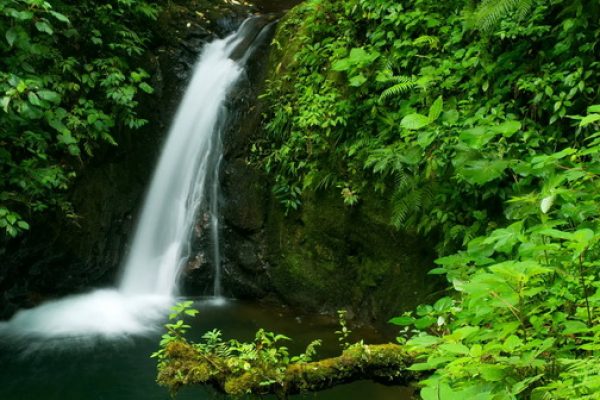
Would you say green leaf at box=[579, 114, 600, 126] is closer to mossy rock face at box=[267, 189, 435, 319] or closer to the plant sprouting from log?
the plant sprouting from log

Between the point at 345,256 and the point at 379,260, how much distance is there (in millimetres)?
487

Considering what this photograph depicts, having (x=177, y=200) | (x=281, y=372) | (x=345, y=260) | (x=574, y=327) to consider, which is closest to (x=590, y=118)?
(x=574, y=327)

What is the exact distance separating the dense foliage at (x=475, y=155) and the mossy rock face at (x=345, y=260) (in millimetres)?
246

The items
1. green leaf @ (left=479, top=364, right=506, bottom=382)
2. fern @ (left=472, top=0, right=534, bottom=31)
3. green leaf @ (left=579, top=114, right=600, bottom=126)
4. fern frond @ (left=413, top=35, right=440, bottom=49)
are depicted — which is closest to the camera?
green leaf @ (left=479, top=364, right=506, bottom=382)

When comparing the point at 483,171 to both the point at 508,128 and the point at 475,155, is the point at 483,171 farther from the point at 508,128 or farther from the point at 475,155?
the point at 508,128

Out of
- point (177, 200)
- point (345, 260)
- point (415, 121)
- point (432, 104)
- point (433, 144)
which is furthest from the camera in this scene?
point (177, 200)

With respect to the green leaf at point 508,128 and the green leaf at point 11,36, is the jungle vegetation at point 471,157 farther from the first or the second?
the green leaf at point 11,36

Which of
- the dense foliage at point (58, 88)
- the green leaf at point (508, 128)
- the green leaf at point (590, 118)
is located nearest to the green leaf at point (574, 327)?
the green leaf at point (590, 118)

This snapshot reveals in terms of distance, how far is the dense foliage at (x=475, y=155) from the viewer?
1.82m

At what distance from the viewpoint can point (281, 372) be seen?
2906 millimetres

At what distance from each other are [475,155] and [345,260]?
7.34 feet

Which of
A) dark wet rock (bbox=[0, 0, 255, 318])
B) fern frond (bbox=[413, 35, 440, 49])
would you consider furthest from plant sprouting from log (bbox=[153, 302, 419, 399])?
dark wet rock (bbox=[0, 0, 255, 318])

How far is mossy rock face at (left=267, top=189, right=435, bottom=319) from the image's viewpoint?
4.91m

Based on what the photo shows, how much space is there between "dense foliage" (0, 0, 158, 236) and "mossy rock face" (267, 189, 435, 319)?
2436mm
